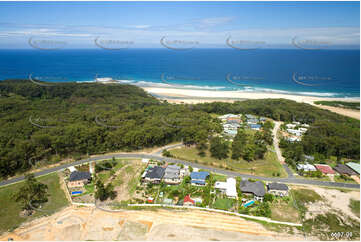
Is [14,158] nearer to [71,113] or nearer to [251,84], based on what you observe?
[71,113]

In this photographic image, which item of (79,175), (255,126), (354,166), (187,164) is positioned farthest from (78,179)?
(354,166)

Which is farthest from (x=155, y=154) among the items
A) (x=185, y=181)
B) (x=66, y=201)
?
(x=66, y=201)

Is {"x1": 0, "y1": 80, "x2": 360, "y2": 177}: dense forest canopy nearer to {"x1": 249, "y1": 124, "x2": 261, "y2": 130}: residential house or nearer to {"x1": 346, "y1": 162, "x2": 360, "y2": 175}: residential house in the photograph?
{"x1": 346, "y1": 162, "x2": 360, "y2": 175}: residential house


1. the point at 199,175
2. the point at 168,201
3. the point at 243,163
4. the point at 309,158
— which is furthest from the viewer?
the point at 309,158

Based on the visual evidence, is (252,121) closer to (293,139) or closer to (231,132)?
(231,132)

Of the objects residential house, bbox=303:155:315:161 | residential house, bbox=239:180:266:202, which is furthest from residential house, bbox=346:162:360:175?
residential house, bbox=239:180:266:202

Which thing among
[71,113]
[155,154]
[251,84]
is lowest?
[155,154]
